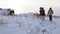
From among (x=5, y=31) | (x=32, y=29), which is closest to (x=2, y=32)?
(x=5, y=31)

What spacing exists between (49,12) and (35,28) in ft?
18.2

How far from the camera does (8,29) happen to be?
15570 millimetres

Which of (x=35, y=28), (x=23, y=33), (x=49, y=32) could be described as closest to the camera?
(x=23, y=33)

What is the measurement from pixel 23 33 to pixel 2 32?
137 centimetres

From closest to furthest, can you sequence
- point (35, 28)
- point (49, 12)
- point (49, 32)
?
point (49, 32) < point (35, 28) < point (49, 12)

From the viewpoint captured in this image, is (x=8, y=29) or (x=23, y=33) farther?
(x=8, y=29)

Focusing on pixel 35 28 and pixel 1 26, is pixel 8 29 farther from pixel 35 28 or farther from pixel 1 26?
pixel 35 28

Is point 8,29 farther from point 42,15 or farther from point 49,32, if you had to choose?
point 42,15

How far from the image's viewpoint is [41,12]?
2209 centimetres

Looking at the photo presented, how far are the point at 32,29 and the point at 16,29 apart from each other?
3.81ft

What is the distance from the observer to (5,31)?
583 inches

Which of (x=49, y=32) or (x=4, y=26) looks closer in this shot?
(x=49, y=32)

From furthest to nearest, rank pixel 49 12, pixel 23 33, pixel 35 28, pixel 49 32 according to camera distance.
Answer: pixel 49 12
pixel 35 28
pixel 49 32
pixel 23 33

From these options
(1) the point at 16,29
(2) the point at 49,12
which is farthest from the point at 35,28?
(2) the point at 49,12
